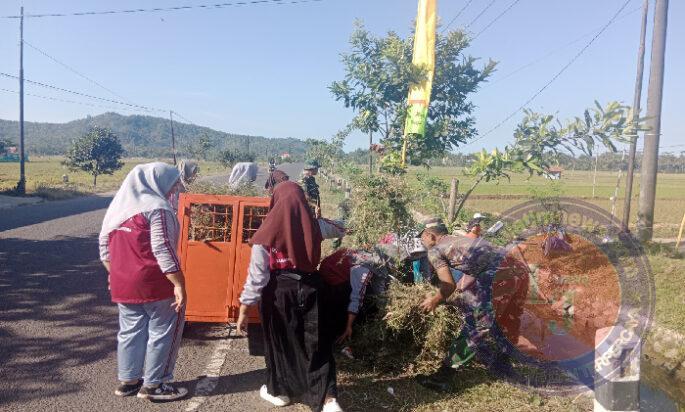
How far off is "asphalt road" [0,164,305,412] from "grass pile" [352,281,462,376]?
78 centimetres

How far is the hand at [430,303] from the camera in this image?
11.0 ft

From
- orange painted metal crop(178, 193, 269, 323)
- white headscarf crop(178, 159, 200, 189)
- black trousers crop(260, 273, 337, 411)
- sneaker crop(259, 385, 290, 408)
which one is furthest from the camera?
white headscarf crop(178, 159, 200, 189)

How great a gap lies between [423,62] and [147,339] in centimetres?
418

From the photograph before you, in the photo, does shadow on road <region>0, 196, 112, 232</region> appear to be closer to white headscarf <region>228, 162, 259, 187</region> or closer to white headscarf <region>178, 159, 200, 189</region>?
white headscarf <region>228, 162, 259, 187</region>

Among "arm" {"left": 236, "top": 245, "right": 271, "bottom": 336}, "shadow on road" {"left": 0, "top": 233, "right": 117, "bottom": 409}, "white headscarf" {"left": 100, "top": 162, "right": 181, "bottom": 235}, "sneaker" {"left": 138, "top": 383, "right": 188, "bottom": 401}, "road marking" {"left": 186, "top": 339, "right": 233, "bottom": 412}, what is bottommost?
"road marking" {"left": 186, "top": 339, "right": 233, "bottom": 412}

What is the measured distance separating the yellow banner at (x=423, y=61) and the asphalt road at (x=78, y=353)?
123 inches

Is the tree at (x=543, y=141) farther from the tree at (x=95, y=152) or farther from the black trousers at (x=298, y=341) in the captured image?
the tree at (x=95, y=152)

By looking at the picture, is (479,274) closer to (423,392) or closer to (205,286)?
(423,392)

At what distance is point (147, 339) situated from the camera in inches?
134

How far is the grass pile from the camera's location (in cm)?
338

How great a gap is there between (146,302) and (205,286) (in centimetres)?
108

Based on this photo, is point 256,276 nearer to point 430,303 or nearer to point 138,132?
point 430,303

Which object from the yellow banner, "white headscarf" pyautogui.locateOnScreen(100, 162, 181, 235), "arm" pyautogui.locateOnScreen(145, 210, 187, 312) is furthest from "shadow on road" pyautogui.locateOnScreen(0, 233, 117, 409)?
the yellow banner

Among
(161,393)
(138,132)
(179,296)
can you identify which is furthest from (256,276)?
(138,132)
